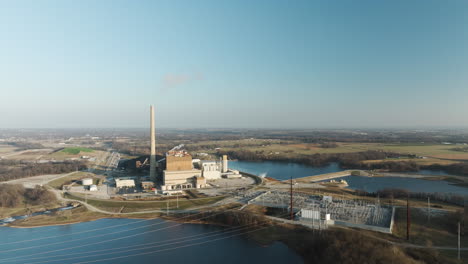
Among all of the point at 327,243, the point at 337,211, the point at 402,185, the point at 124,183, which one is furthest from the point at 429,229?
the point at 124,183

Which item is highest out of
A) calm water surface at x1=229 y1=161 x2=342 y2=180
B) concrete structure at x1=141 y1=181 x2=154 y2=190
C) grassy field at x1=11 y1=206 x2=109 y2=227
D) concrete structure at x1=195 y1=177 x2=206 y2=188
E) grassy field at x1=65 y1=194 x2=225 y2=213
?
concrete structure at x1=195 y1=177 x2=206 y2=188

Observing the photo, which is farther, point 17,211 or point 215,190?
point 215,190

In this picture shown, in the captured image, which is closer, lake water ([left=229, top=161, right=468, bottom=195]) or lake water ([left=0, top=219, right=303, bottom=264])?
lake water ([left=0, top=219, right=303, bottom=264])

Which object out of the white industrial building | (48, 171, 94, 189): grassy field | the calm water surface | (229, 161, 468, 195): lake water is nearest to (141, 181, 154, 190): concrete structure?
the white industrial building

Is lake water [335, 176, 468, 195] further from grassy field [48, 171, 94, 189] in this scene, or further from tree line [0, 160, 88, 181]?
tree line [0, 160, 88, 181]

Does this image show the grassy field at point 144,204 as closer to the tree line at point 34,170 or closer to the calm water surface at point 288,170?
the calm water surface at point 288,170

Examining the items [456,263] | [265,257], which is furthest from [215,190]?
[456,263]

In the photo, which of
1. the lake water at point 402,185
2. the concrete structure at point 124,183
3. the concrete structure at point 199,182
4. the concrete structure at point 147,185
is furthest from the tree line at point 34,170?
the lake water at point 402,185

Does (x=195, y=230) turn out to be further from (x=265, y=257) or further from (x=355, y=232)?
(x=355, y=232)
